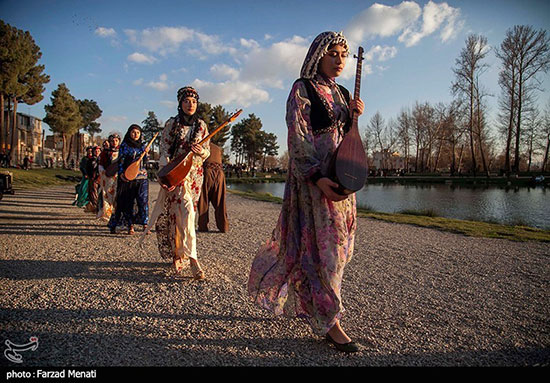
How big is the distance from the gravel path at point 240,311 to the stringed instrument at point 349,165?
122 cm

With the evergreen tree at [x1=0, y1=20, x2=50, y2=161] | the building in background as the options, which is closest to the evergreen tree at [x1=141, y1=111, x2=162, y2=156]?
the building in background

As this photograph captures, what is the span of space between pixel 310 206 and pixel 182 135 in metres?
2.41

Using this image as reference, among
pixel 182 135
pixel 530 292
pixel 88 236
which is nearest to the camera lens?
pixel 530 292

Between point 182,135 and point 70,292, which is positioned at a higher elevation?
point 182,135

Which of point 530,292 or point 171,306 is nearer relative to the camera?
point 171,306

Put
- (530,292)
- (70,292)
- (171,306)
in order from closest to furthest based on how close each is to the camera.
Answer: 1. (171,306)
2. (70,292)
3. (530,292)

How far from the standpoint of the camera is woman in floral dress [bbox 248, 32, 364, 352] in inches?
92.0

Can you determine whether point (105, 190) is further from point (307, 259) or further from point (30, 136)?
point (30, 136)

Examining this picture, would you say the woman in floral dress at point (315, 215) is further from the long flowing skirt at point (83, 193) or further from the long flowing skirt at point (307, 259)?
the long flowing skirt at point (83, 193)

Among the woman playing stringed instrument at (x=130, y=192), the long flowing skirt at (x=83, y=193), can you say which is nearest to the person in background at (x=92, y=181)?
the long flowing skirt at (x=83, y=193)

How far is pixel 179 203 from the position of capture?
4012mm
